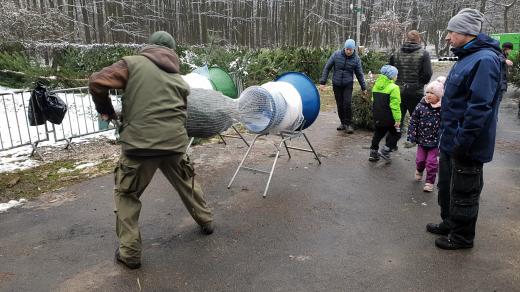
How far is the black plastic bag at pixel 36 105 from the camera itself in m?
6.36

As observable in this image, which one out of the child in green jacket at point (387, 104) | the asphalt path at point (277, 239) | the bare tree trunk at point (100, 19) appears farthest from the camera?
the bare tree trunk at point (100, 19)

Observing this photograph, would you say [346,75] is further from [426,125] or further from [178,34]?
[178,34]

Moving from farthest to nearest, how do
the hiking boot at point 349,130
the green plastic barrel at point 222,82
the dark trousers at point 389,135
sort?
the hiking boot at point 349,130
the green plastic barrel at point 222,82
the dark trousers at point 389,135

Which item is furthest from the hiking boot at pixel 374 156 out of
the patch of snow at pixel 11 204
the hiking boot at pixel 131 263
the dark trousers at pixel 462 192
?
the patch of snow at pixel 11 204

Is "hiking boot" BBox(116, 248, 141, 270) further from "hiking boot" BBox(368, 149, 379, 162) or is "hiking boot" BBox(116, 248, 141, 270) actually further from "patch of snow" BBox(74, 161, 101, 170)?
"hiking boot" BBox(368, 149, 379, 162)

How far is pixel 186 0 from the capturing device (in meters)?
14.1

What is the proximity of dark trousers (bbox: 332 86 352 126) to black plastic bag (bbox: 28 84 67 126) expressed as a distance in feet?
15.7

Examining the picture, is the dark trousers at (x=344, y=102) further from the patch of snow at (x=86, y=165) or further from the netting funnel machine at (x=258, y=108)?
the patch of snow at (x=86, y=165)

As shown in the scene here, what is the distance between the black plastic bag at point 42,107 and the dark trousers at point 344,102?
15.7ft

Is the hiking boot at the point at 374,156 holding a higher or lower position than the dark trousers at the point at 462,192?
lower

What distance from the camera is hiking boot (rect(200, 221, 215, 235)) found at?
3986mm

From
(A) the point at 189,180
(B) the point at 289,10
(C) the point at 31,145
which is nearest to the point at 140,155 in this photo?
(A) the point at 189,180

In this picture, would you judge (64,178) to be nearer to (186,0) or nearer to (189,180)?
(189,180)

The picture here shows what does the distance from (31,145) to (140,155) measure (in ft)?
14.6
